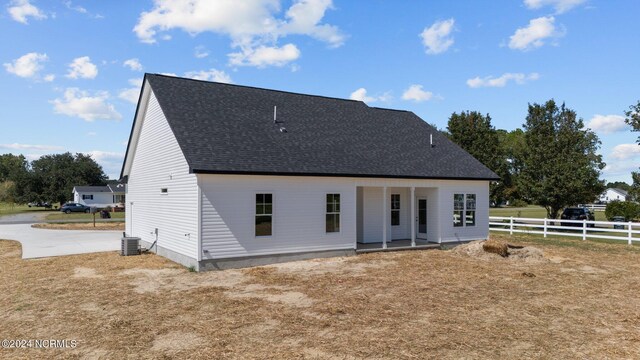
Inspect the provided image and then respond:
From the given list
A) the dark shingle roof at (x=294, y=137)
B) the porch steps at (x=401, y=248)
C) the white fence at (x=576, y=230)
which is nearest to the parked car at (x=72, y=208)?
the dark shingle roof at (x=294, y=137)

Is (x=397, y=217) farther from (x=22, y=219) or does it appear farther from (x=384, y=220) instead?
(x=22, y=219)

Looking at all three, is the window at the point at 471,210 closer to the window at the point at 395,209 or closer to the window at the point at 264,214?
the window at the point at 395,209

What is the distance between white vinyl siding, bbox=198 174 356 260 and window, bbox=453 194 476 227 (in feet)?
19.1

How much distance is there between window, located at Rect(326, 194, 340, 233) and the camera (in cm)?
1630

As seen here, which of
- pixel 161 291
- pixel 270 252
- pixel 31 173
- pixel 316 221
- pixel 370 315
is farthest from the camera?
pixel 31 173

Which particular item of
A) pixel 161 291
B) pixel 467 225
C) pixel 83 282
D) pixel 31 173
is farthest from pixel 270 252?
pixel 31 173

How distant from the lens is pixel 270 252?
48.6 feet

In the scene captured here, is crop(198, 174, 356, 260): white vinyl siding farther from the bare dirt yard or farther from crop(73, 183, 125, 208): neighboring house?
crop(73, 183, 125, 208): neighboring house

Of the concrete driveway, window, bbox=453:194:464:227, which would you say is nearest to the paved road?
→ the concrete driveway

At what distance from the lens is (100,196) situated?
70812mm

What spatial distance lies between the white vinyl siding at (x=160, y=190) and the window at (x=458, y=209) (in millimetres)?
11983

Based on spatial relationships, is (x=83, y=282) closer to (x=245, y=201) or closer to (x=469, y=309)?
(x=245, y=201)

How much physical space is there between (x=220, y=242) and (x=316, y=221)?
3785 millimetres

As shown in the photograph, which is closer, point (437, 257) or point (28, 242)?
point (437, 257)
